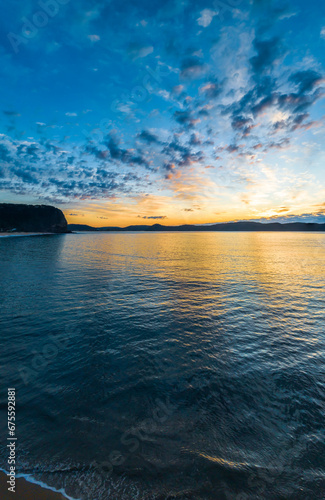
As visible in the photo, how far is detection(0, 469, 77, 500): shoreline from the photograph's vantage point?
430 centimetres

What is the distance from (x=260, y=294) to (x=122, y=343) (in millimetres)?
16528

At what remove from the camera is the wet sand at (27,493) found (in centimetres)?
428

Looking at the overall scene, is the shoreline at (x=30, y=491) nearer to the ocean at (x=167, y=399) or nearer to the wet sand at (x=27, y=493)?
the wet sand at (x=27, y=493)

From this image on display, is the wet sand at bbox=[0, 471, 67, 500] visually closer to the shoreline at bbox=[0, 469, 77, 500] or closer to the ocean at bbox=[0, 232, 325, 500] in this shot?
the shoreline at bbox=[0, 469, 77, 500]

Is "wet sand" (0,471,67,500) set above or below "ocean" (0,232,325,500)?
above

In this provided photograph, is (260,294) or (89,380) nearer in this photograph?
(89,380)

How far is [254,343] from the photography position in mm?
11648

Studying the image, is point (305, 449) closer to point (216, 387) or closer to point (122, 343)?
point (216, 387)

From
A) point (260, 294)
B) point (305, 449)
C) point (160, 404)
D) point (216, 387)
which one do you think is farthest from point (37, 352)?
point (260, 294)

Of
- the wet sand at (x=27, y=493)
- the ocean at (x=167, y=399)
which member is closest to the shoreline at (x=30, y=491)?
the wet sand at (x=27, y=493)

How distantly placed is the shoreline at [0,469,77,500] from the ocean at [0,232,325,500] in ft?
0.42

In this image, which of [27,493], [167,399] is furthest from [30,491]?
[167,399]

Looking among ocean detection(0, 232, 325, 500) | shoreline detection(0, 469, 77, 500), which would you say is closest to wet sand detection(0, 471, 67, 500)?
shoreline detection(0, 469, 77, 500)

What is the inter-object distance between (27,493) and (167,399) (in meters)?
4.40
